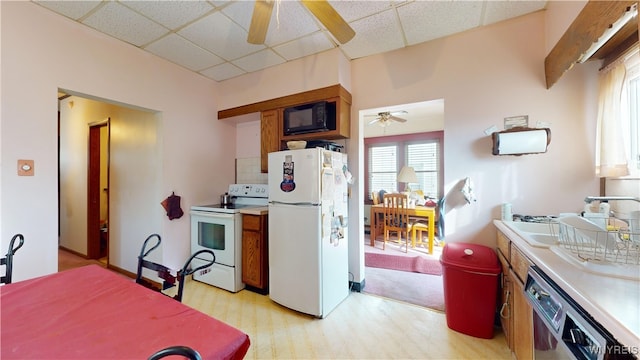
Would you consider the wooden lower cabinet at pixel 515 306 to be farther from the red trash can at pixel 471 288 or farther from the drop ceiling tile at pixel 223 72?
the drop ceiling tile at pixel 223 72

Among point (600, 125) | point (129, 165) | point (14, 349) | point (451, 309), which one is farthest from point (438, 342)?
point (129, 165)

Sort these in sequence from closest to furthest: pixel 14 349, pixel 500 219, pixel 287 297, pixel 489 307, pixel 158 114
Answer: pixel 14 349 < pixel 489 307 < pixel 500 219 < pixel 287 297 < pixel 158 114

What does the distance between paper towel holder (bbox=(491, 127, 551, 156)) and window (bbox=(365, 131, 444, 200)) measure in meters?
3.28

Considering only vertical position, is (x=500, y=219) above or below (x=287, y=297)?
above

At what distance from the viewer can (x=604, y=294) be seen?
773 millimetres

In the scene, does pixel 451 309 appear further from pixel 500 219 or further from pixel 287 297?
pixel 287 297

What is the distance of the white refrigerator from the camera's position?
216cm

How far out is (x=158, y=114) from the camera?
2803mm

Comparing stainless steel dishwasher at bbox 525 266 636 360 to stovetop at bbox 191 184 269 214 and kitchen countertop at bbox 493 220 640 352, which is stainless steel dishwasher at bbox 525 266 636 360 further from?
stovetop at bbox 191 184 269 214

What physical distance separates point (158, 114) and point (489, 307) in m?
3.75

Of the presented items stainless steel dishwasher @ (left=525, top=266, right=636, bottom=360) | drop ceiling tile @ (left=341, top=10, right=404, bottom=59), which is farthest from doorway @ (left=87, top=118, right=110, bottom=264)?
stainless steel dishwasher @ (left=525, top=266, right=636, bottom=360)

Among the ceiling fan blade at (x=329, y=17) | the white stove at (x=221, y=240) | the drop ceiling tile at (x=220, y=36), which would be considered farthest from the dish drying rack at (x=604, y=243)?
the drop ceiling tile at (x=220, y=36)

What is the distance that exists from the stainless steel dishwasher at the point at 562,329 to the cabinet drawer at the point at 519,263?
5.2 inches

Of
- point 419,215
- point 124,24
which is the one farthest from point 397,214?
point 124,24
